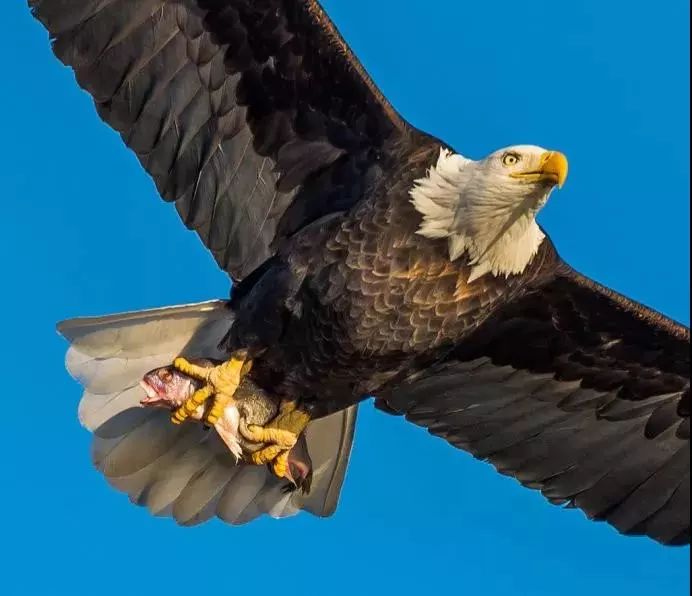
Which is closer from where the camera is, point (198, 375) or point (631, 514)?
point (198, 375)

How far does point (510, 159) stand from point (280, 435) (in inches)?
65.6

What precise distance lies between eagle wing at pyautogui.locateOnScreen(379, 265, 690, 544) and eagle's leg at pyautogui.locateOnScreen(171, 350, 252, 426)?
92 centimetres

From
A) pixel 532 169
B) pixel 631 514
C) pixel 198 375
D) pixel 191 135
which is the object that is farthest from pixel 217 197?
pixel 631 514

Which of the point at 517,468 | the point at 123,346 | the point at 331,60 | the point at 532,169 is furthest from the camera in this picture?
the point at 517,468

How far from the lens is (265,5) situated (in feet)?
25.2

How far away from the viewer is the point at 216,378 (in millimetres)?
7734

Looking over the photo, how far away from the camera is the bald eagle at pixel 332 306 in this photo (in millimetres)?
7410

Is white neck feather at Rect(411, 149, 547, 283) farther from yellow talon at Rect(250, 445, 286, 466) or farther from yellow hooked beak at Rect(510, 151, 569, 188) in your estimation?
yellow talon at Rect(250, 445, 286, 466)

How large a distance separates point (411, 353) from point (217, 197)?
1.28m

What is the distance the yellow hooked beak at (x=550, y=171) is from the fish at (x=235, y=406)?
62.6 inches

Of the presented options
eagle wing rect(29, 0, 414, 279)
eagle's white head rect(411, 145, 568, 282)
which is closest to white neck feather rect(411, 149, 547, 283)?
eagle's white head rect(411, 145, 568, 282)

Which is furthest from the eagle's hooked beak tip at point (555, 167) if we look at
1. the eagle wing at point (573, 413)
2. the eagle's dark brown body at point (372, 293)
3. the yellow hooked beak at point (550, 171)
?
the eagle wing at point (573, 413)

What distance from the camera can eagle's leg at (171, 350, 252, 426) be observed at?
305 inches

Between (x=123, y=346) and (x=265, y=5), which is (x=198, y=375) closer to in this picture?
(x=123, y=346)
